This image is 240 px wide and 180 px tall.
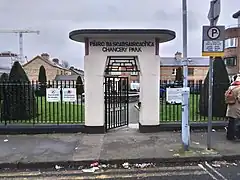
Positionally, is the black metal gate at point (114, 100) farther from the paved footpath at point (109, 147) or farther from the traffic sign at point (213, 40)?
the traffic sign at point (213, 40)

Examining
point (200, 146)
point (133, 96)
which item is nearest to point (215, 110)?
point (200, 146)

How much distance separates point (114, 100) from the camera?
1025 cm

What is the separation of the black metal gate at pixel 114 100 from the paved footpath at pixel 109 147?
72cm

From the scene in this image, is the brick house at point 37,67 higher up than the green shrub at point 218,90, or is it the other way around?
the brick house at point 37,67

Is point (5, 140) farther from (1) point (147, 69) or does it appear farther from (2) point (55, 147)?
(1) point (147, 69)

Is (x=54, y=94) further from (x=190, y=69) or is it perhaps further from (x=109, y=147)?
(x=190, y=69)

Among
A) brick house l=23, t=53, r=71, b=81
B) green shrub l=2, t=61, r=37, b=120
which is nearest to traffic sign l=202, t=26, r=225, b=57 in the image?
green shrub l=2, t=61, r=37, b=120

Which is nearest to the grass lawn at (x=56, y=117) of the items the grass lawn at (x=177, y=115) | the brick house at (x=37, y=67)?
the grass lawn at (x=177, y=115)

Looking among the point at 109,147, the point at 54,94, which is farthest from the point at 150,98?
the point at 54,94

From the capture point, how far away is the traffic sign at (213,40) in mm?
6793

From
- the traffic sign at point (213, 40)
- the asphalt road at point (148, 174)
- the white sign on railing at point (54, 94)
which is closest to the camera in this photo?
the asphalt road at point (148, 174)

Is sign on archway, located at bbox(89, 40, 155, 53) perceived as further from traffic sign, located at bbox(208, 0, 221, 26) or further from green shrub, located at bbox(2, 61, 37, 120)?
green shrub, located at bbox(2, 61, 37, 120)

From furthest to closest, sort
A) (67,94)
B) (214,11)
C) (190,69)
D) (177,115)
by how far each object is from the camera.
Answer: (190,69) → (177,115) → (67,94) → (214,11)

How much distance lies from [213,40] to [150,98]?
3028mm
